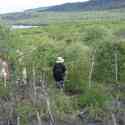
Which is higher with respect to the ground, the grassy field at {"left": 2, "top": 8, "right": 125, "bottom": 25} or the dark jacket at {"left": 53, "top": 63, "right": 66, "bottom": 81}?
the dark jacket at {"left": 53, "top": 63, "right": 66, "bottom": 81}

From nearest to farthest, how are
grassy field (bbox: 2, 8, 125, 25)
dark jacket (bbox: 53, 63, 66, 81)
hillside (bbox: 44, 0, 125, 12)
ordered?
dark jacket (bbox: 53, 63, 66, 81) < grassy field (bbox: 2, 8, 125, 25) < hillside (bbox: 44, 0, 125, 12)

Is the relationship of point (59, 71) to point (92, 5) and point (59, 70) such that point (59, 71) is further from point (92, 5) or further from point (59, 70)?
point (92, 5)

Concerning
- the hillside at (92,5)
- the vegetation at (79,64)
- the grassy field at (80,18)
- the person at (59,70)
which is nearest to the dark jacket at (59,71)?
the person at (59,70)

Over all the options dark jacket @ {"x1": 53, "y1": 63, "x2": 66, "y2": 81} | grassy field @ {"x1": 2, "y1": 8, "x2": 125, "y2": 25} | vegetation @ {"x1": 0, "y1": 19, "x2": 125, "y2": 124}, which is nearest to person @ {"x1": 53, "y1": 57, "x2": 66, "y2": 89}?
dark jacket @ {"x1": 53, "y1": 63, "x2": 66, "y2": 81}

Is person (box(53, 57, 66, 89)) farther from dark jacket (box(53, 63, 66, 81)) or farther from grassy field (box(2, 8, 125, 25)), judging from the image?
grassy field (box(2, 8, 125, 25))

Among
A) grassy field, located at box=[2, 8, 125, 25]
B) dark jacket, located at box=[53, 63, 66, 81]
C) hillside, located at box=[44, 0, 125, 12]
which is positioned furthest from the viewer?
hillside, located at box=[44, 0, 125, 12]

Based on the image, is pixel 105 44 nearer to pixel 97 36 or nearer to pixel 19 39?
pixel 97 36

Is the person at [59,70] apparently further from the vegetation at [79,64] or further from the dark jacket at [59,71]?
the vegetation at [79,64]

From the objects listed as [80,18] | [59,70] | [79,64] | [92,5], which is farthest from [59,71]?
[92,5]

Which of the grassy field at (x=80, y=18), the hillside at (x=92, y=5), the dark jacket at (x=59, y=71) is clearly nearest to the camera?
the dark jacket at (x=59, y=71)

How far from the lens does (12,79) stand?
11.7 metres

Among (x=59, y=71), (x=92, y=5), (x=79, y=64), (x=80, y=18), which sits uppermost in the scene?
(x=92, y=5)

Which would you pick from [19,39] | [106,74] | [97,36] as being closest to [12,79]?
[19,39]

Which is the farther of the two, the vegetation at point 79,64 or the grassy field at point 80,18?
the grassy field at point 80,18
